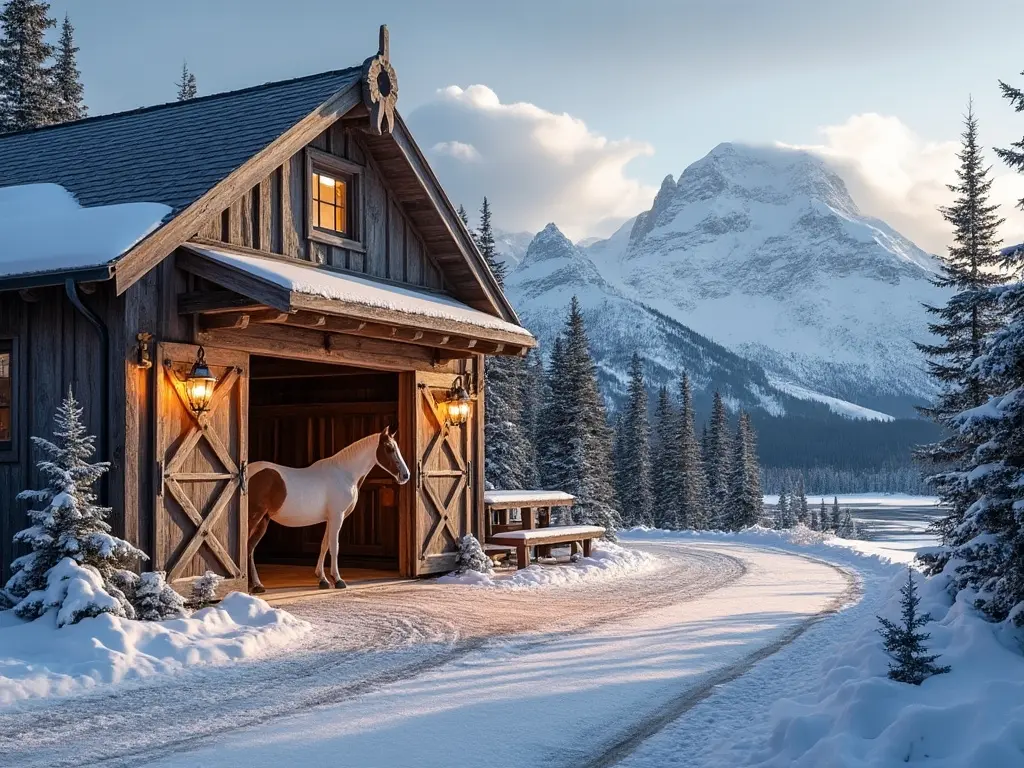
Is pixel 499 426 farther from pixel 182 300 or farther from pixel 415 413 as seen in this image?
pixel 182 300

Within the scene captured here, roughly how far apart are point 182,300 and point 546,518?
34.7 feet

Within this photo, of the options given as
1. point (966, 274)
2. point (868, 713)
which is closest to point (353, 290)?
point (868, 713)

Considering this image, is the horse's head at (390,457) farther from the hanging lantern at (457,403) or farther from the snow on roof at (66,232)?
the snow on roof at (66,232)

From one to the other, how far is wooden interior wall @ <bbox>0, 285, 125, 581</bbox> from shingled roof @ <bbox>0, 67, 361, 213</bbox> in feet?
5.04

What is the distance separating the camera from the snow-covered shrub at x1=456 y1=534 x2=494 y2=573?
16703mm

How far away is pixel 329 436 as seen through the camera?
62.7 ft

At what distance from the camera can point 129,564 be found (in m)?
10.7

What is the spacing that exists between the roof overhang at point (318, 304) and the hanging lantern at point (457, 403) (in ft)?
2.83

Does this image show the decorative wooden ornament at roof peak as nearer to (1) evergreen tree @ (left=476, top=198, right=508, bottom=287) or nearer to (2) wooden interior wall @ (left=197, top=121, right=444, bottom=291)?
(2) wooden interior wall @ (left=197, top=121, right=444, bottom=291)

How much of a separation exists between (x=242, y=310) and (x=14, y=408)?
2.73 m

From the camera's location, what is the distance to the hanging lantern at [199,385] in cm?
1205

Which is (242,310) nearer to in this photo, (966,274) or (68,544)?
(68,544)

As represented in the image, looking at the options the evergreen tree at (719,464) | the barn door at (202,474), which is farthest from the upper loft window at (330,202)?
the evergreen tree at (719,464)

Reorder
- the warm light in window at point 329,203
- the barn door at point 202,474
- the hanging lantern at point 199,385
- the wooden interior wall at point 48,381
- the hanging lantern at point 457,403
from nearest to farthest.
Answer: the wooden interior wall at point 48,381 < the barn door at point 202,474 < the hanging lantern at point 199,385 < the warm light in window at point 329,203 < the hanging lantern at point 457,403
